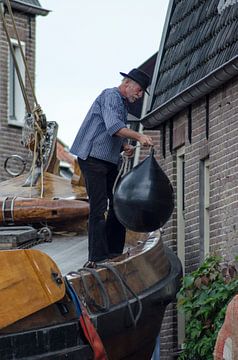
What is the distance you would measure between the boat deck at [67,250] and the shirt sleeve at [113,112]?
52.3 inches

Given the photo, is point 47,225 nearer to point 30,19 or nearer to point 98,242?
point 98,242

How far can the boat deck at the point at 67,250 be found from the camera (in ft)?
58.5

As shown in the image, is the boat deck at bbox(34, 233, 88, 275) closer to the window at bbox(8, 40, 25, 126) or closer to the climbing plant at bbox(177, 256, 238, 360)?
the climbing plant at bbox(177, 256, 238, 360)

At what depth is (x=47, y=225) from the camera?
19531 millimetres

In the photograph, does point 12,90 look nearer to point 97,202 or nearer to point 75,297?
point 97,202

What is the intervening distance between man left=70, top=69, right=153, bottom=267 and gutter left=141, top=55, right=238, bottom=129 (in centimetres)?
188

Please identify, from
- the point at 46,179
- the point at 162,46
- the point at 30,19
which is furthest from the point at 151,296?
the point at 30,19

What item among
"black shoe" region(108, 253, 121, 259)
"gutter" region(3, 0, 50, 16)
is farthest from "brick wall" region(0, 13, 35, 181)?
"black shoe" region(108, 253, 121, 259)

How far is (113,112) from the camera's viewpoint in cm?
1698

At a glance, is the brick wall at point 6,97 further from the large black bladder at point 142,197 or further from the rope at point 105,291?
the rope at point 105,291

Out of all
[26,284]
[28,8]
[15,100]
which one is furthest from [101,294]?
[15,100]

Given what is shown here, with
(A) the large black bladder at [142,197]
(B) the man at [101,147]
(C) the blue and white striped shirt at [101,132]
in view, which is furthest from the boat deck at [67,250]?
(C) the blue and white striped shirt at [101,132]

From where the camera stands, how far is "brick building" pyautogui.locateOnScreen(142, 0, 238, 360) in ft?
64.7

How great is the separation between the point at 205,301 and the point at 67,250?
137 cm
